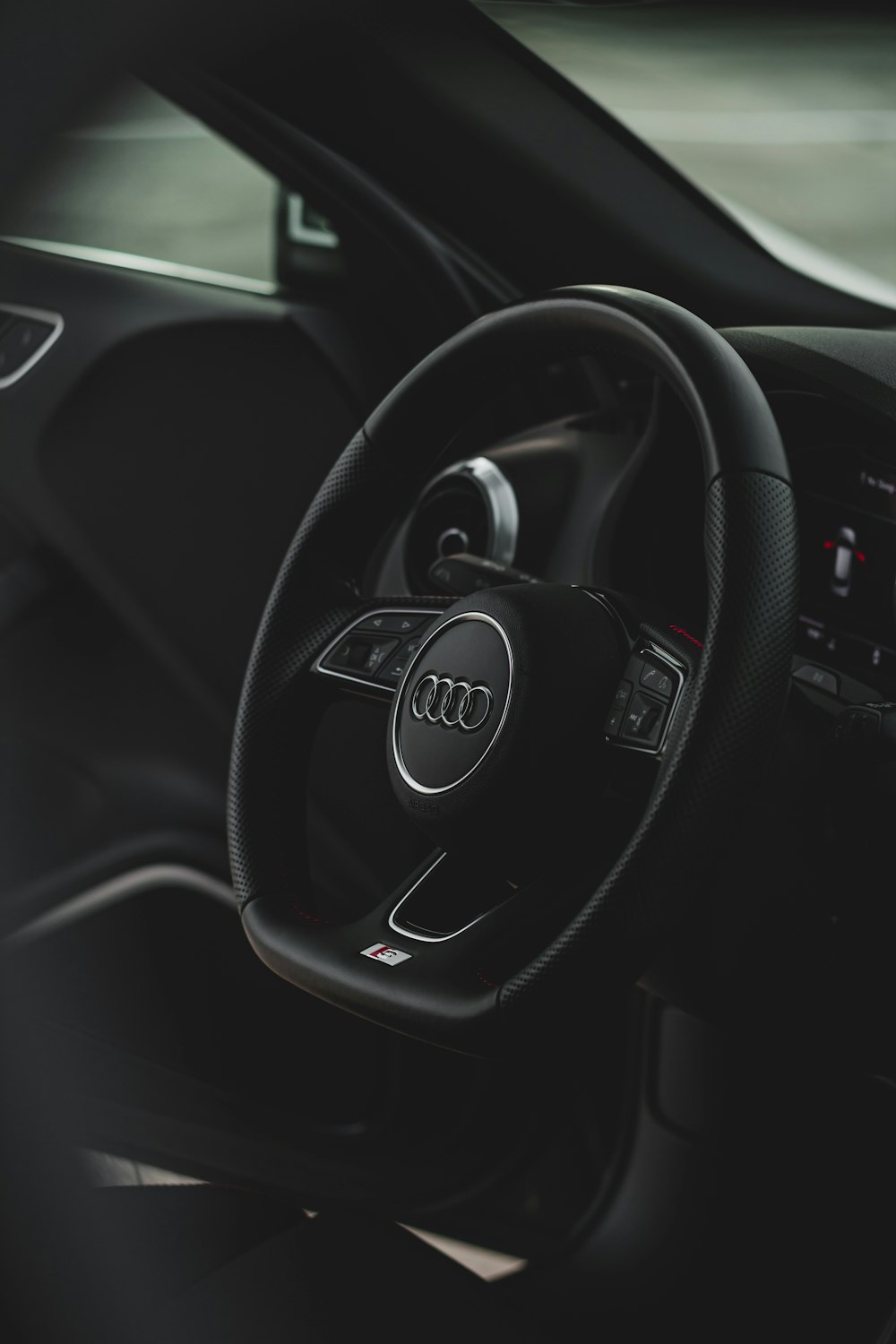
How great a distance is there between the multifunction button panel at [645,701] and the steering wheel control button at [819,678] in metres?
0.20

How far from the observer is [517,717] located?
35.2 inches

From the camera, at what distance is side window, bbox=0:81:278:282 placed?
1655 millimetres

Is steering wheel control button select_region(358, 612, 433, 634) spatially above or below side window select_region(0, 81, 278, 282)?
below

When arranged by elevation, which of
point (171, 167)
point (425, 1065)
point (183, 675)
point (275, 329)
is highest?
point (171, 167)

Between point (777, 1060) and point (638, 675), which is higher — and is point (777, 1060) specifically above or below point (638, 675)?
below

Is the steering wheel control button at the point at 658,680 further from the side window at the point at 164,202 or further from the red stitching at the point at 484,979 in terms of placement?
the side window at the point at 164,202

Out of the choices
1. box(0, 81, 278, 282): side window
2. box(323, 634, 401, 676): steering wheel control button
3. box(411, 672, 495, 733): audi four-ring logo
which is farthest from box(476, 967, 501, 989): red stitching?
box(0, 81, 278, 282): side window

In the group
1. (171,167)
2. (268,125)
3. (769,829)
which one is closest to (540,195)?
(268,125)

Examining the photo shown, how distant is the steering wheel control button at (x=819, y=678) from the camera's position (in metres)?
1.03

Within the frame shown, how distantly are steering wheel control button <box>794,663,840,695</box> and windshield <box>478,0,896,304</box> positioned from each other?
575mm

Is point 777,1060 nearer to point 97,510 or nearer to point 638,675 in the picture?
point 638,675

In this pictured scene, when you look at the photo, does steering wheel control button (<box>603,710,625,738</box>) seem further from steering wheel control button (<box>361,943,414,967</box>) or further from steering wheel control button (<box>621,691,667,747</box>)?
steering wheel control button (<box>361,943,414,967</box>)

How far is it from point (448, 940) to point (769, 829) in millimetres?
281

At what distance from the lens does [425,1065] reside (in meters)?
1.64
